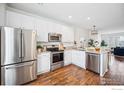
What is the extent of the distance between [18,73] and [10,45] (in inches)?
30.4

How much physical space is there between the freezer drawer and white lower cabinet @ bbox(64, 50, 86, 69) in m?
2.16

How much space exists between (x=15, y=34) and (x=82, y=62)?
3122mm

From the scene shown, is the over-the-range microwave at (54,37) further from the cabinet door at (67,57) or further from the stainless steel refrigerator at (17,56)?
the stainless steel refrigerator at (17,56)

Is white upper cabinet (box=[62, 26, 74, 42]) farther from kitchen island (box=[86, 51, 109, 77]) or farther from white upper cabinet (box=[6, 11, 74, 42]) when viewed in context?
kitchen island (box=[86, 51, 109, 77])

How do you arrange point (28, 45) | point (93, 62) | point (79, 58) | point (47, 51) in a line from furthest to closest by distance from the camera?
point (79, 58)
point (47, 51)
point (93, 62)
point (28, 45)

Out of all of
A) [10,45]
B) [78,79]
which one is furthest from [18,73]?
[78,79]

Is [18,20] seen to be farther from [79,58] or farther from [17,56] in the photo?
[79,58]

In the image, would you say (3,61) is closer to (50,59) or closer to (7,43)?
(7,43)

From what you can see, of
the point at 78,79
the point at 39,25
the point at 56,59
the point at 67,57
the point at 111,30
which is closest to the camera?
the point at 78,79

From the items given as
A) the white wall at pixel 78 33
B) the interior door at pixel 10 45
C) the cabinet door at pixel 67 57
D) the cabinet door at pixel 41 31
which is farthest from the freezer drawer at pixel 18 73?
the white wall at pixel 78 33

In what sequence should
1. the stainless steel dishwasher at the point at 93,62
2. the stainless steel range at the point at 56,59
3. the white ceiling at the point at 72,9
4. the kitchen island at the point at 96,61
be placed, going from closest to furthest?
the white ceiling at the point at 72,9, the kitchen island at the point at 96,61, the stainless steel dishwasher at the point at 93,62, the stainless steel range at the point at 56,59

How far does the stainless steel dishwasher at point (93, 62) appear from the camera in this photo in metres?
3.58

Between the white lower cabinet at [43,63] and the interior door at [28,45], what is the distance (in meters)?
0.58

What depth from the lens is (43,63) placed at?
362 cm
